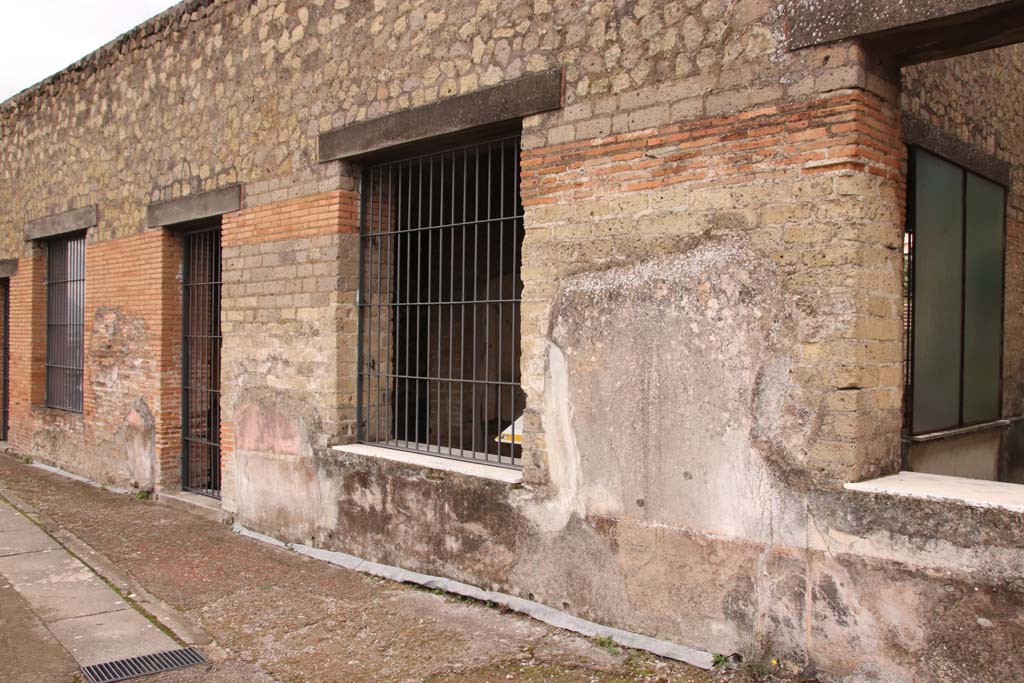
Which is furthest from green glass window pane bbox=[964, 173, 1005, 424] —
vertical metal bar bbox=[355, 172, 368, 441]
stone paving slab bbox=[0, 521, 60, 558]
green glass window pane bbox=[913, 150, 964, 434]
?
stone paving slab bbox=[0, 521, 60, 558]

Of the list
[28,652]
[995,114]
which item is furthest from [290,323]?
[995,114]

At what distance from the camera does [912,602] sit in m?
3.49

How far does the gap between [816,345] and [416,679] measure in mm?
2372

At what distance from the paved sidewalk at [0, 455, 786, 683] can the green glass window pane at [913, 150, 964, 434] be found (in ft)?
6.71

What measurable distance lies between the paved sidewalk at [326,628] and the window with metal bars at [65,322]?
12.5 feet

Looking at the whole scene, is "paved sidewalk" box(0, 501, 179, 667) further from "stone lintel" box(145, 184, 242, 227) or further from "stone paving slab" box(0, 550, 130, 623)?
"stone lintel" box(145, 184, 242, 227)

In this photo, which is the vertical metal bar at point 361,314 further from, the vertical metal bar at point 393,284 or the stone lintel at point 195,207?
the stone lintel at point 195,207

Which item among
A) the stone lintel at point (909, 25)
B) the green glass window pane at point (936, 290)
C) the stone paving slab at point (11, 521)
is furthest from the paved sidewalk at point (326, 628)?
the stone lintel at point (909, 25)

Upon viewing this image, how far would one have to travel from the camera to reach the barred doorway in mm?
8289

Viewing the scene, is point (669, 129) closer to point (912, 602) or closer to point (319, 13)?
point (912, 602)

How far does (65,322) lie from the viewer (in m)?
10.4

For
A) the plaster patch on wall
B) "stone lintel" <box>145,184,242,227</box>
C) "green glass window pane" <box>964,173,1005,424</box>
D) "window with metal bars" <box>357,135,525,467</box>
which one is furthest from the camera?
"stone lintel" <box>145,184,242,227</box>

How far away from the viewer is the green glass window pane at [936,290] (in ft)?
15.8

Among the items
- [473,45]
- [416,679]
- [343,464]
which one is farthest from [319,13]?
[416,679]
